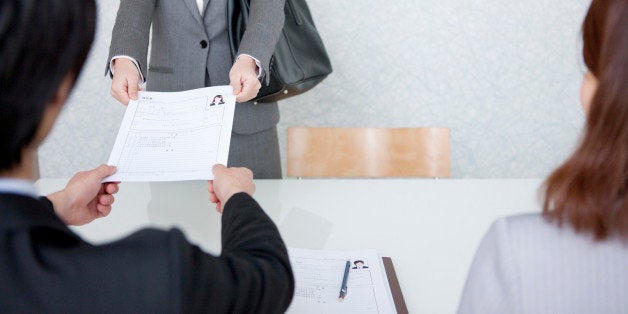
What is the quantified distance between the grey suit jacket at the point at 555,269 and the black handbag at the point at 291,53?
89 cm

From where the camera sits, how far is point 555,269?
1.89ft

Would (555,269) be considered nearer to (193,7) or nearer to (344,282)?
(344,282)

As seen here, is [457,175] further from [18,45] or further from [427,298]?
[18,45]

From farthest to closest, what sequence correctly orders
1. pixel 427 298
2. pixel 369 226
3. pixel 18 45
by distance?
pixel 369 226 → pixel 427 298 → pixel 18 45

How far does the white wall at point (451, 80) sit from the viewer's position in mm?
2613

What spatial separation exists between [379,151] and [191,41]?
2.16 ft

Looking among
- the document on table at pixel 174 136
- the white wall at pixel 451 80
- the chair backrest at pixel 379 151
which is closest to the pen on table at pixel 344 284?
the document on table at pixel 174 136

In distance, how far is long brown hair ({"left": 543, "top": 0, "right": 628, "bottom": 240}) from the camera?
1.69ft

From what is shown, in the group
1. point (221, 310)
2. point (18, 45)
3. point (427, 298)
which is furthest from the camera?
point (427, 298)

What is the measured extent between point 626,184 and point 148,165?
789mm

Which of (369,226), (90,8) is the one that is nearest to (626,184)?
(90,8)

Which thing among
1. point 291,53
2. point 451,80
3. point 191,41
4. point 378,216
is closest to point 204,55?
point 191,41

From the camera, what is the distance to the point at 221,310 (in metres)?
0.53

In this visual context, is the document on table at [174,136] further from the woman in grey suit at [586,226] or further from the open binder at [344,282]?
the woman in grey suit at [586,226]
